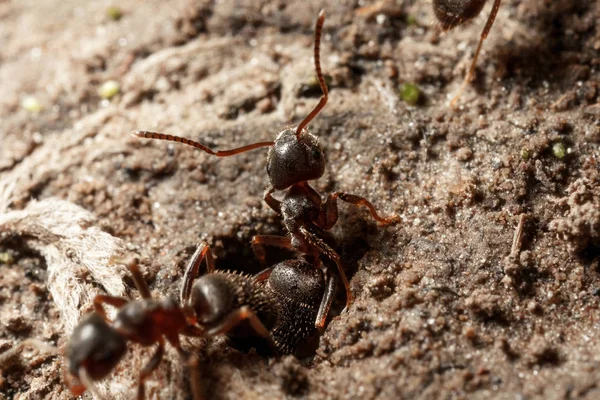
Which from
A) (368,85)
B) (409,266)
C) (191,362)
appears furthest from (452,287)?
(368,85)

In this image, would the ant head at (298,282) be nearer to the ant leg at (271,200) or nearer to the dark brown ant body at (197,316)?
the dark brown ant body at (197,316)

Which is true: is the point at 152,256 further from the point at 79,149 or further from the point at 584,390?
the point at 584,390

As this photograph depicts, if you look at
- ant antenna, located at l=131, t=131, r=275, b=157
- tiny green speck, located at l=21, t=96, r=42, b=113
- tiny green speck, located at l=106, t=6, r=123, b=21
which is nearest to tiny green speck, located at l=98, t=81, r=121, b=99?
tiny green speck, located at l=21, t=96, r=42, b=113

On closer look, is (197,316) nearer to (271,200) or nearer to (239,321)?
(239,321)

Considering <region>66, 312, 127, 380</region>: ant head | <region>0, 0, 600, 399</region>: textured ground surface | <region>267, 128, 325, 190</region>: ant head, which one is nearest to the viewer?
<region>66, 312, 127, 380</region>: ant head

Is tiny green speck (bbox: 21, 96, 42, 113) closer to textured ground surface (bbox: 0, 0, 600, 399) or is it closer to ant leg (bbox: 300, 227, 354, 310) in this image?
textured ground surface (bbox: 0, 0, 600, 399)

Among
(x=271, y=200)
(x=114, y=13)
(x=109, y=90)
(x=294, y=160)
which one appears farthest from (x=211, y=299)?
(x=114, y=13)

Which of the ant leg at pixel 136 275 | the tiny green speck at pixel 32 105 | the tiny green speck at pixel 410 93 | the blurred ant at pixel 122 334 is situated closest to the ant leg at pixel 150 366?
the blurred ant at pixel 122 334

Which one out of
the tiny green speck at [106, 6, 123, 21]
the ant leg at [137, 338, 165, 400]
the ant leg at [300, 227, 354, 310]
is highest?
the tiny green speck at [106, 6, 123, 21]
